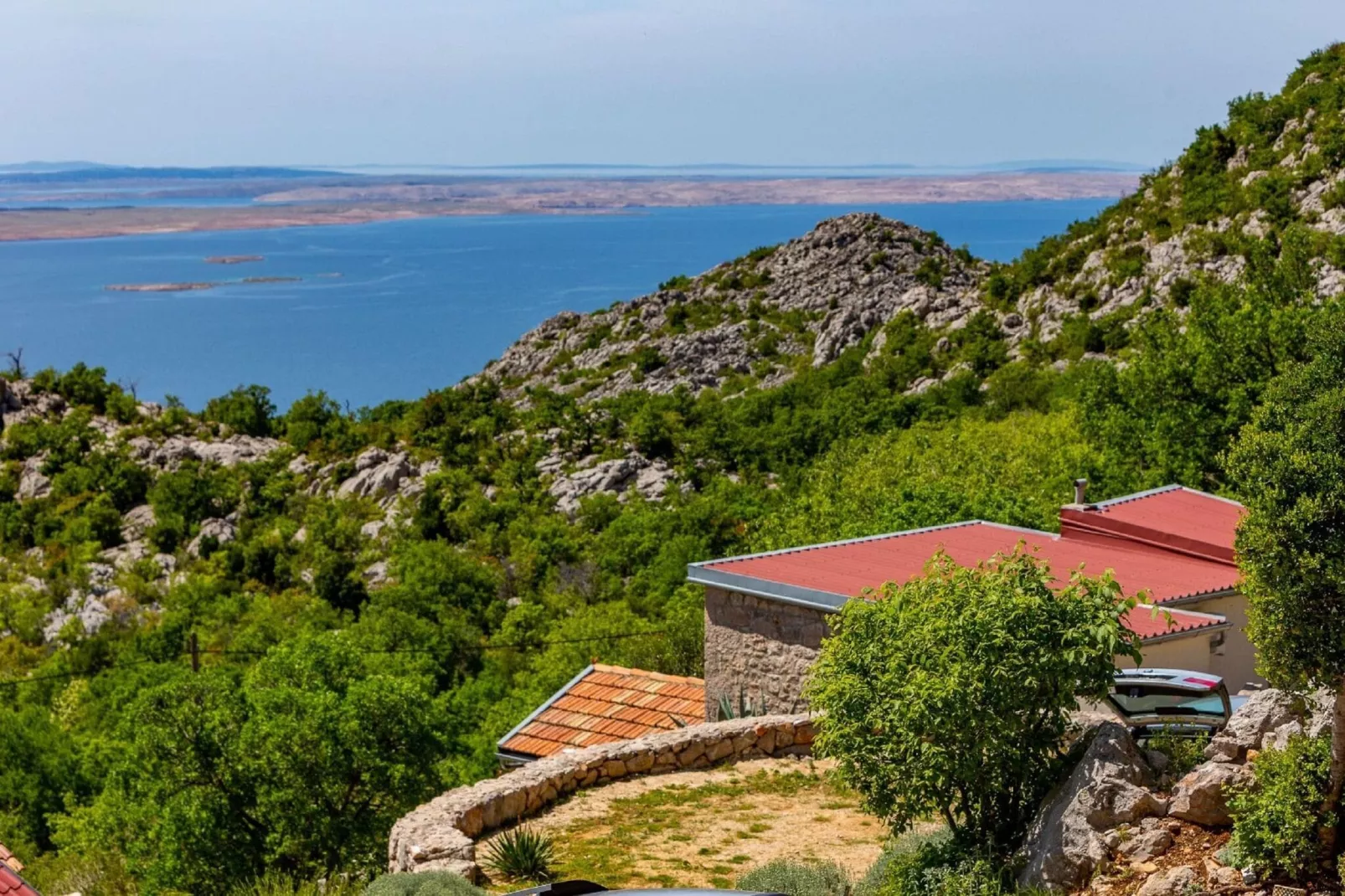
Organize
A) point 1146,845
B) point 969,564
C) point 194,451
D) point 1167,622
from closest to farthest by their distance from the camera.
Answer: point 1146,845 < point 1167,622 < point 969,564 < point 194,451

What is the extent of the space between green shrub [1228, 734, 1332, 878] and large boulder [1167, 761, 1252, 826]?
1.88ft

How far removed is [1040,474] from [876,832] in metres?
20.7

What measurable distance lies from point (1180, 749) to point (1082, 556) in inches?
372

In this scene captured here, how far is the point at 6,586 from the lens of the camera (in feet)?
195

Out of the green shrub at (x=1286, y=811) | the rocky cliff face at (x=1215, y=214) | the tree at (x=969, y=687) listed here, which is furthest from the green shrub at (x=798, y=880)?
the rocky cliff face at (x=1215, y=214)

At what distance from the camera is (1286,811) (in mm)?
10023

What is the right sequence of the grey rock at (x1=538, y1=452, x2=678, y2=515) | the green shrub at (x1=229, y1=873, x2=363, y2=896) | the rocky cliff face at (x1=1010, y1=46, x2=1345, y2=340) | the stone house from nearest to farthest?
the green shrub at (x1=229, y1=873, x2=363, y2=896) < the stone house < the rocky cliff face at (x1=1010, y1=46, x2=1345, y2=340) < the grey rock at (x1=538, y1=452, x2=678, y2=515)

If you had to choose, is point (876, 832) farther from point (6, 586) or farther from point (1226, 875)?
point (6, 586)

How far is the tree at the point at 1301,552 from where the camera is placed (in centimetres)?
993

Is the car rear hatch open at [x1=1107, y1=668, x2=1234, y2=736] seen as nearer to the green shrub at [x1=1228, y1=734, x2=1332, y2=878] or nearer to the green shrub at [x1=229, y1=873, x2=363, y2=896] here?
the green shrub at [x1=1228, y1=734, x2=1332, y2=878]

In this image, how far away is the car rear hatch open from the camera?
13.9 meters

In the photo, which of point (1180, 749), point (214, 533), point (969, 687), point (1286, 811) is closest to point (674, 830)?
point (969, 687)

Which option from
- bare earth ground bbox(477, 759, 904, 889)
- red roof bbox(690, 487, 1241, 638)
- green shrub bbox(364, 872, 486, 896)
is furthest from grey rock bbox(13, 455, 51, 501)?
green shrub bbox(364, 872, 486, 896)

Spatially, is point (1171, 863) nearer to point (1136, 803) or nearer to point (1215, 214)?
point (1136, 803)
